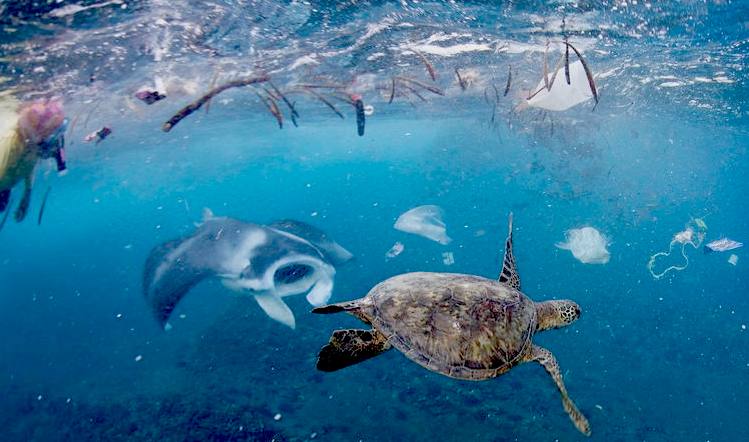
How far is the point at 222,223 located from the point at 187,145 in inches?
1312

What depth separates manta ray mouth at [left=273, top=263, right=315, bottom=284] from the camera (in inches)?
399

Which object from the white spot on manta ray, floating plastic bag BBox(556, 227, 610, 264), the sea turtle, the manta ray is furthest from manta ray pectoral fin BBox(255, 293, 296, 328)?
floating plastic bag BBox(556, 227, 610, 264)

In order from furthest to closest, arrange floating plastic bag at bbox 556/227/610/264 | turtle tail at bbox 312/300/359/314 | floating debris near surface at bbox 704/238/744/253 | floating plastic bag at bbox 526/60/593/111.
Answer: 1. floating plastic bag at bbox 556/227/610/264
2. floating debris near surface at bbox 704/238/744/253
3. floating plastic bag at bbox 526/60/593/111
4. turtle tail at bbox 312/300/359/314

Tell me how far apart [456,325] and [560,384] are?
1.16 m

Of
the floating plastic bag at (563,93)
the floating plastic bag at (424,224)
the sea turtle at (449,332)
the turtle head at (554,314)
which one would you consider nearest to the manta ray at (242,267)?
the sea turtle at (449,332)

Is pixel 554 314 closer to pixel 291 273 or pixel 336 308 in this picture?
pixel 336 308

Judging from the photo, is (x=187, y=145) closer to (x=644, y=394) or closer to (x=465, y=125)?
(x=465, y=125)

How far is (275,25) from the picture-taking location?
1039 cm

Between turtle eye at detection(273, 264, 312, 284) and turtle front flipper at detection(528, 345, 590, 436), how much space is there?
6881mm

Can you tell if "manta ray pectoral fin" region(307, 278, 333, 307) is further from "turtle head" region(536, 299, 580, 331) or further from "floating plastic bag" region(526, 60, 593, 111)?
"floating plastic bag" region(526, 60, 593, 111)

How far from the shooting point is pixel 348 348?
360 cm

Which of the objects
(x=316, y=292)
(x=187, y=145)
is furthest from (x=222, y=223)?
(x=187, y=145)

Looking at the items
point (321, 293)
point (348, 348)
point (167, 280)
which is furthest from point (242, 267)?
point (348, 348)

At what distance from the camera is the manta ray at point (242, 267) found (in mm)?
9016
